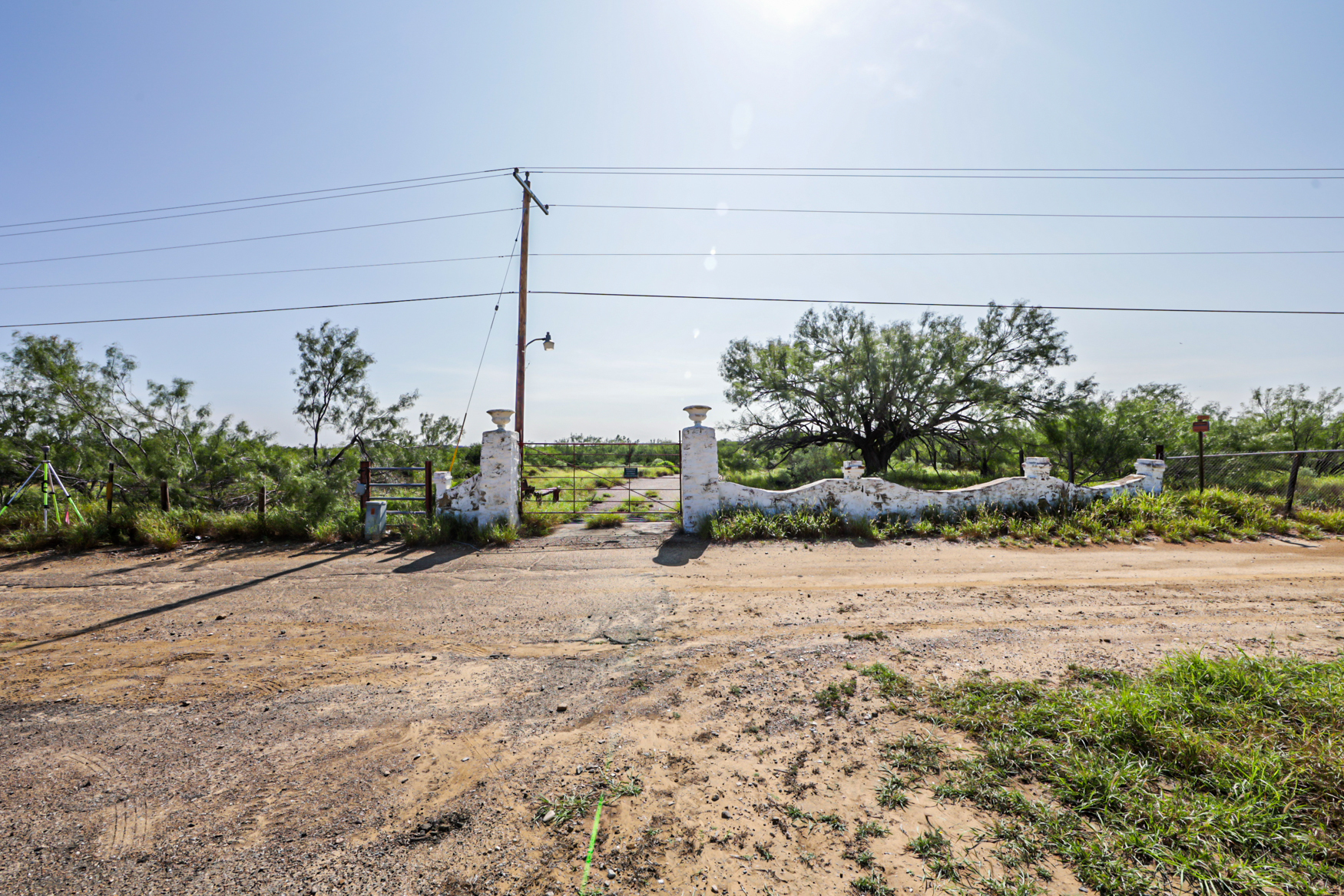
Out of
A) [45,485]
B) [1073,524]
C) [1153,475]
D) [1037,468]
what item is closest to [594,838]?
[1073,524]

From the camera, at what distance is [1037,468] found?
10305mm

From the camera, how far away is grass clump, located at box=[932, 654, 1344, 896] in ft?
6.51

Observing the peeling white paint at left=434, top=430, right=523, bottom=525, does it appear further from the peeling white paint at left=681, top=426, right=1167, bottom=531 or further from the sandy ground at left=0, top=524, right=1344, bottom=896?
the peeling white paint at left=681, top=426, right=1167, bottom=531

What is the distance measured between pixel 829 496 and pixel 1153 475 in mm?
7087

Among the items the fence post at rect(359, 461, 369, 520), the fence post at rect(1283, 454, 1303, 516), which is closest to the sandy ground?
the fence post at rect(359, 461, 369, 520)

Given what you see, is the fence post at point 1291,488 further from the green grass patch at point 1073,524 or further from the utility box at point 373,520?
the utility box at point 373,520

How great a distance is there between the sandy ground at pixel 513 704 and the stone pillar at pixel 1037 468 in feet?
10.5

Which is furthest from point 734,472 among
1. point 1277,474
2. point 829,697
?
point 829,697

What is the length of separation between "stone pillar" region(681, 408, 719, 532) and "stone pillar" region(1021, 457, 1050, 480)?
597 centimetres

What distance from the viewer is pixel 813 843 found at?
221 cm

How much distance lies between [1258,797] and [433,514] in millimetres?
10298

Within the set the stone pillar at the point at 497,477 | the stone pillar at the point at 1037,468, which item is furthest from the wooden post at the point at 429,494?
the stone pillar at the point at 1037,468

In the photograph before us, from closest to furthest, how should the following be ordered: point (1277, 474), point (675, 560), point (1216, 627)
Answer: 1. point (1216, 627)
2. point (675, 560)
3. point (1277, 474)

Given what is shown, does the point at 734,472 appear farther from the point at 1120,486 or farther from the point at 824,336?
the point at 1120,486
